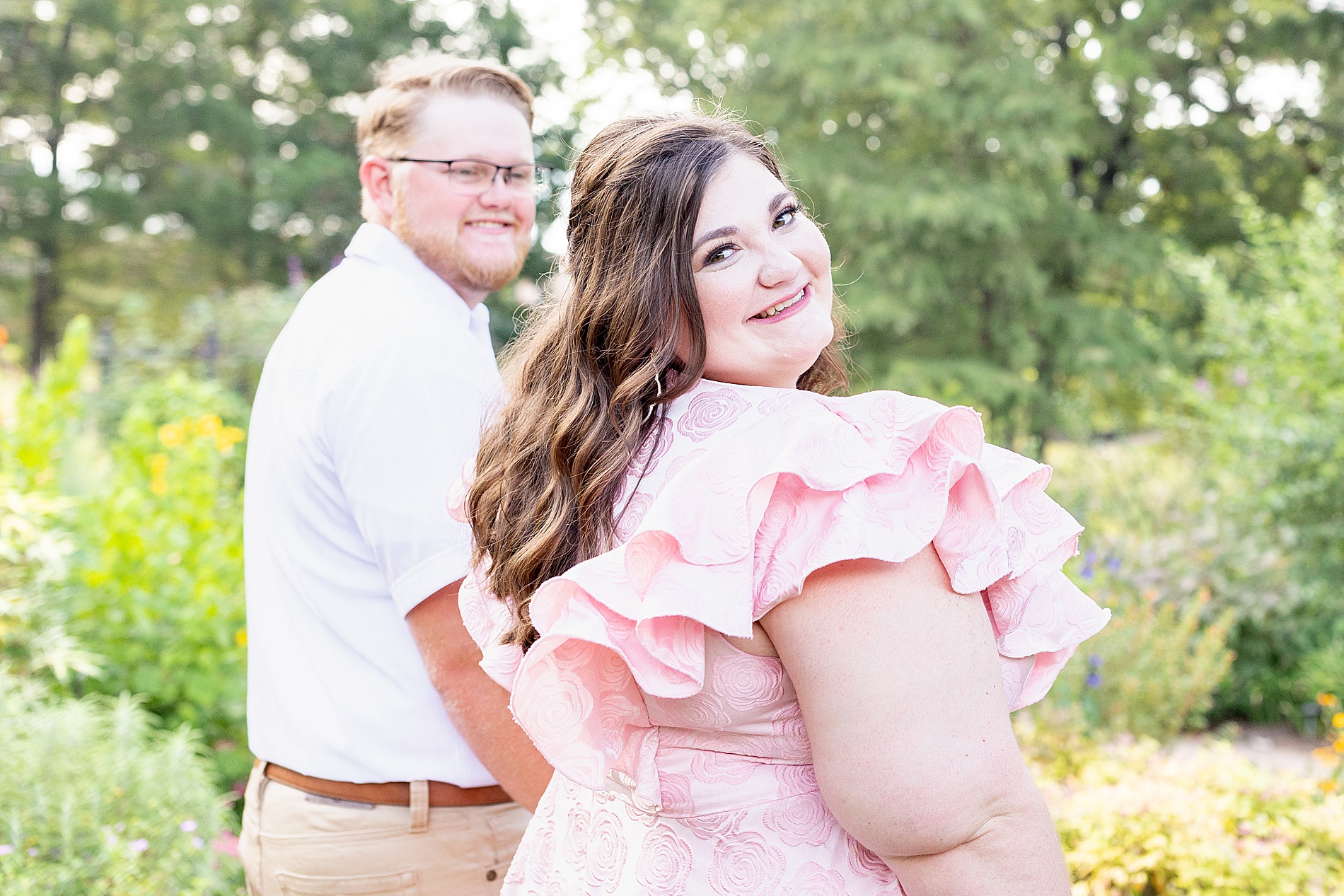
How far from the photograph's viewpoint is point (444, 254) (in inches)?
83.0

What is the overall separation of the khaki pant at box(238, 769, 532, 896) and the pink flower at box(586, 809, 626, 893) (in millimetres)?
499

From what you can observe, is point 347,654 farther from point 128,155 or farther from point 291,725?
point 128,155

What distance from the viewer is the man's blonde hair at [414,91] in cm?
213

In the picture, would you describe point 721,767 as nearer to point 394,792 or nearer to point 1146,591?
point 394,792

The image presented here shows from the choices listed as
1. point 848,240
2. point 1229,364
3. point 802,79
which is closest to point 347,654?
point 1229,364

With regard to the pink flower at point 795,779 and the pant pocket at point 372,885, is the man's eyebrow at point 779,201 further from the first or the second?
the pant pocket at point 372,885

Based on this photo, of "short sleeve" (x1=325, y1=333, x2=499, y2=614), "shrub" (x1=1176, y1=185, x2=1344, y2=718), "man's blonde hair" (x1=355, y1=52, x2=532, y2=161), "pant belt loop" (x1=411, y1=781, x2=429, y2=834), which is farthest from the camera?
"shrub" (x1=1176, y1=185, x2=1344, y2=718)

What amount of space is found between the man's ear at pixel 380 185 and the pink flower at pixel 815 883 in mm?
1512

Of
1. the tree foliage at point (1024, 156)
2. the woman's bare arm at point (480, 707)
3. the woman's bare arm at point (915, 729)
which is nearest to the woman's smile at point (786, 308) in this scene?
the woman's bare arm at point (915, 729)

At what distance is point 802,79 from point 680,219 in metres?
12.6

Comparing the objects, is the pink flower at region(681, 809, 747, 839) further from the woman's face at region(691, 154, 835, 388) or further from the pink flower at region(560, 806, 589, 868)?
the woman's face at region(691, 154, 835, 388)

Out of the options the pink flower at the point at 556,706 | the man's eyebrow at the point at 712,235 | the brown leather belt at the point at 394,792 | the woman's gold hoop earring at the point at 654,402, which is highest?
the man's eyebrow at the point at 712,235

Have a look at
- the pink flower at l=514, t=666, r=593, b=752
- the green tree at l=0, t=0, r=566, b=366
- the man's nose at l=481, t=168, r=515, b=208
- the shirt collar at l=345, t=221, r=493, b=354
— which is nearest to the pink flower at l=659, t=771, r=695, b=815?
the pink flower at l=514, t=666, r=593, b=752

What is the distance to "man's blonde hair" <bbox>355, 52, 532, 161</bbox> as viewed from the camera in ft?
6.98
